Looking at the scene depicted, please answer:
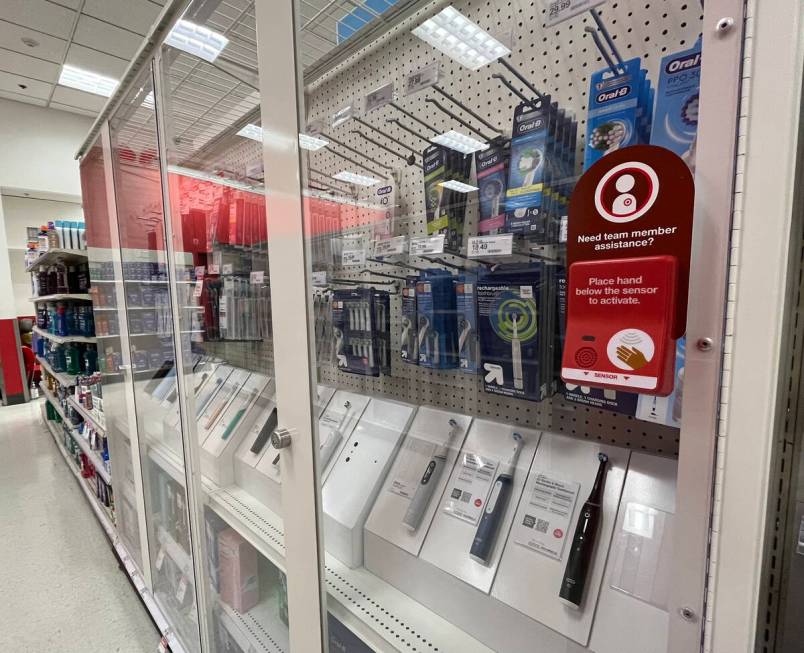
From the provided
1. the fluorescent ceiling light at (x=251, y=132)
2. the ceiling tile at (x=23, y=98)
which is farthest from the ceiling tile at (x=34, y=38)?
the fluorescent ceiling light at (x=251, y=132)

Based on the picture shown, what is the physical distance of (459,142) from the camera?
0.96 meters

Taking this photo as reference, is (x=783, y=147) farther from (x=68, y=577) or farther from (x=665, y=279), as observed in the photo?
(x=68, y=577)

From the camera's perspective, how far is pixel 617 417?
80cm

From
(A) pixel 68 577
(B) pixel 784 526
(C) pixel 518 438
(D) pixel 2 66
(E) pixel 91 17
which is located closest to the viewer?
(B) pixel 784 526

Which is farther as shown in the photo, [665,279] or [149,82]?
[149,82]

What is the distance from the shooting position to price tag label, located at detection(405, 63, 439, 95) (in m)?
0.89

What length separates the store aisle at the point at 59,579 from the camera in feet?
6.05

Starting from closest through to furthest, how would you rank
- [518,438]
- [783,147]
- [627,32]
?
1. [783,147]
2. [627,32]
3. [518,438]

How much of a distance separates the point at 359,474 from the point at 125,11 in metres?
4.84

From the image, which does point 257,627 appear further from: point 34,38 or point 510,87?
point 34,38

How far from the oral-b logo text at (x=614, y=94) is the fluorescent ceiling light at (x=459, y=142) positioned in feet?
0.83

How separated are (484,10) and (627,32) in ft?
1.18

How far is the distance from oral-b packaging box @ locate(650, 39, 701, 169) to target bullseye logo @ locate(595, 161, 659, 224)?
30 cm

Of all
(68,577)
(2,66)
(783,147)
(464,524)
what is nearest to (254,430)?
(464,524)
